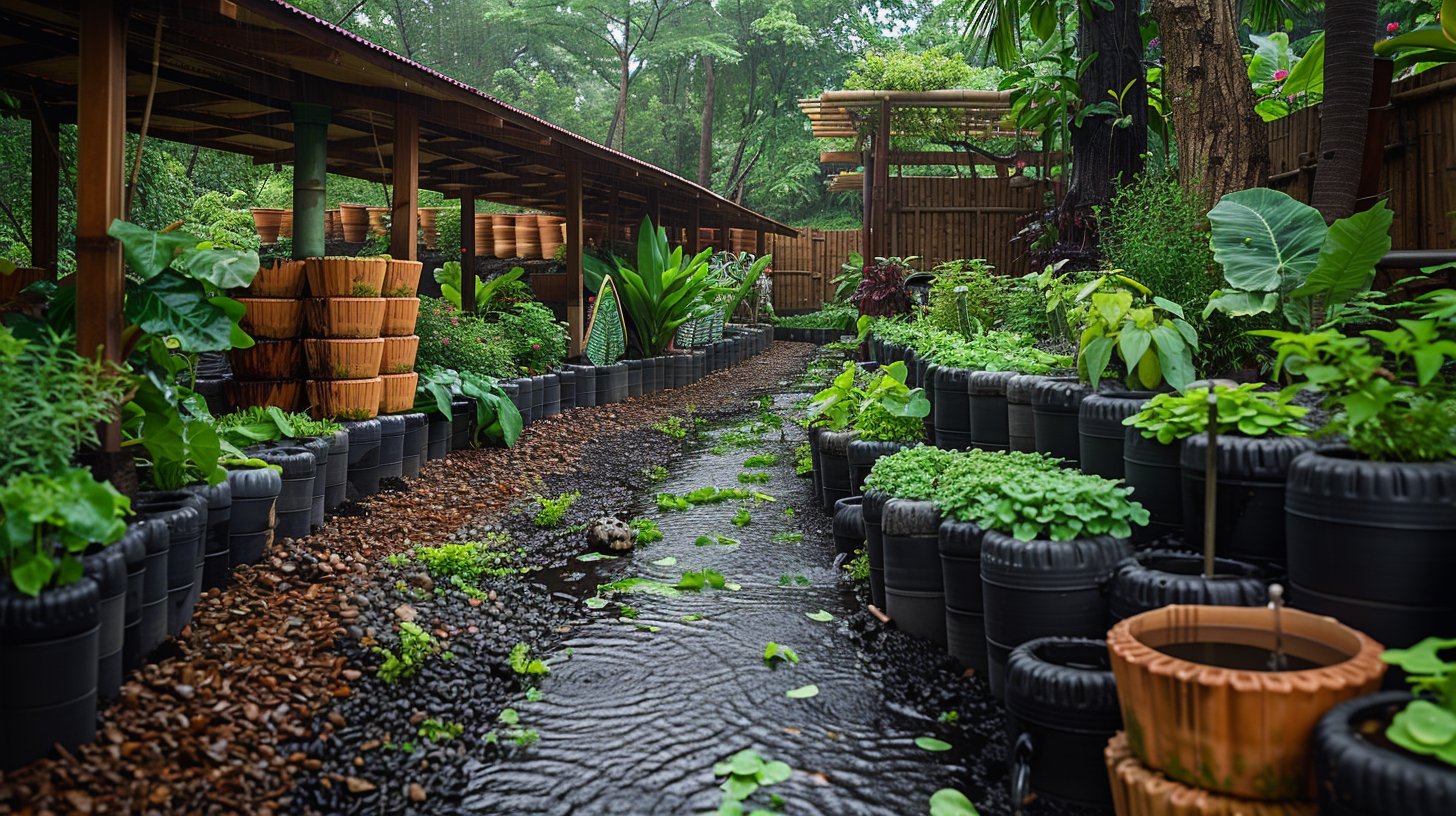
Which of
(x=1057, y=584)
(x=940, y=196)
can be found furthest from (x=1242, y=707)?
(x=940, y=196)

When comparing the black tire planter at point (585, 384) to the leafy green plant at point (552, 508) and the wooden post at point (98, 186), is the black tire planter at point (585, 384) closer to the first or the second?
the leafy green plant at point (552, 508)

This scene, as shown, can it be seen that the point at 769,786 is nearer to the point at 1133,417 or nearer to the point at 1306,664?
the point at 1306,664

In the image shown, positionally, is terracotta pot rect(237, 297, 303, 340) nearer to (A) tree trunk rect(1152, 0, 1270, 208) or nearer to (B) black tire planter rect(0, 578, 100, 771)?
(B) black tire planter rect(0, 578, 100, 771)

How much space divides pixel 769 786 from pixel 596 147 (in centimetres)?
740

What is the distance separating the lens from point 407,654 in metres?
3.33

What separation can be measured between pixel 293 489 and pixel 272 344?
149 centimetres

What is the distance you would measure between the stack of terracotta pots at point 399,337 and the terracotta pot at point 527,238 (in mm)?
8481

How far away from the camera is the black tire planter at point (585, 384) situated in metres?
9.52

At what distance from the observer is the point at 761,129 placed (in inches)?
1215

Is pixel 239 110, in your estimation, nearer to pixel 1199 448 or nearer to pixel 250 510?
pixel 250 510

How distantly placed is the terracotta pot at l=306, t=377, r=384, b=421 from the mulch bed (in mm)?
577

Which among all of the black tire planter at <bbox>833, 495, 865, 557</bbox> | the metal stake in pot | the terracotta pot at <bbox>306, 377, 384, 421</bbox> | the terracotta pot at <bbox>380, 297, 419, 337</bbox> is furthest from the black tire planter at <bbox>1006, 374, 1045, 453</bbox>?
the terracotta pot at <bbox>380, 297, 419, 337</bbox>

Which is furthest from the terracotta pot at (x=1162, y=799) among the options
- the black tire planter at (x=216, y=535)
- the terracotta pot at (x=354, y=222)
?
the terracotta pot at (x=354, y=222)

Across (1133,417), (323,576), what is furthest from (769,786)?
(323,576)
